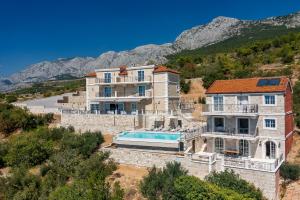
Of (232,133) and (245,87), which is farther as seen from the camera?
(245,87)

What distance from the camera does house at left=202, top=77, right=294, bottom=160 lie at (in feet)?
80.6

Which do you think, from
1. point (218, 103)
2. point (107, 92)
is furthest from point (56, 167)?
point (218, 103)

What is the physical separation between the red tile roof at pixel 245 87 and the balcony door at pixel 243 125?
111 inches

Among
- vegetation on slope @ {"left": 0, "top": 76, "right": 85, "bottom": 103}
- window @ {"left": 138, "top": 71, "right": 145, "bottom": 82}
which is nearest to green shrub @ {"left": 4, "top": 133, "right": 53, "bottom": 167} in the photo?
window @ {"left": 138, "top": 71, "right": 145, "bottom": 82}

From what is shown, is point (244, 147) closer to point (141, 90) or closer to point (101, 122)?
point (141, 90)

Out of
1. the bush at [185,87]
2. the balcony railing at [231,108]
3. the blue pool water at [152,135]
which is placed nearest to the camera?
the balcony railing at [231,108]

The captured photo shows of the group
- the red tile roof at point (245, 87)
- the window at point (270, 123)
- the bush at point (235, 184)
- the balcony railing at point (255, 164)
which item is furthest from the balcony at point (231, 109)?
the bush at point (235, 184)

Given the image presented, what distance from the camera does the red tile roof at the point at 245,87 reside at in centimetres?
2495

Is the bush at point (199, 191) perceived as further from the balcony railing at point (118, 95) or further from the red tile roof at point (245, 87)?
the balcony railing at point (118, 95)

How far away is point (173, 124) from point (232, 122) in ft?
31.1

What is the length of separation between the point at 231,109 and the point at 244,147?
3.88m

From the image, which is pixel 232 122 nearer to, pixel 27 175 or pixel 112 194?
pixel 112 194

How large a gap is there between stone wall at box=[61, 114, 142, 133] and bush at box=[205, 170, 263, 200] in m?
15.4

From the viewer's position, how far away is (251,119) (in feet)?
84.9
